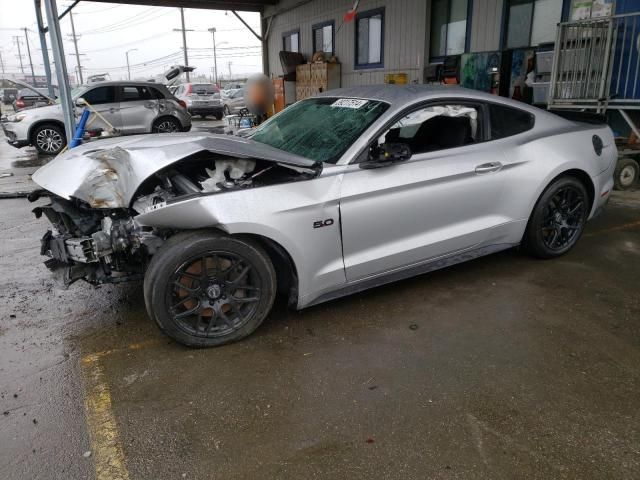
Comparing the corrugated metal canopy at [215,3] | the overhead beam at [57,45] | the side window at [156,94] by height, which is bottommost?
the side window at [156,94]

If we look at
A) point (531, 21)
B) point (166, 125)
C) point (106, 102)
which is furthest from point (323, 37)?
point (531, 21)

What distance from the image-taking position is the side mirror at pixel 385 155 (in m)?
3.30

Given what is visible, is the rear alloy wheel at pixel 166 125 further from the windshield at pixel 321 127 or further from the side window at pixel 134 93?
the windshield at pixel 321 127

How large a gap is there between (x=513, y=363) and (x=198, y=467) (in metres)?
1.86

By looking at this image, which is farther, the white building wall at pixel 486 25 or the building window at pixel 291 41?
the building window at pixel 291 41

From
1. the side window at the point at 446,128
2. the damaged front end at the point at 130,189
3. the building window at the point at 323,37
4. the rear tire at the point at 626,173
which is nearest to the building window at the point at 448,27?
the rear tire at the point at 626,173

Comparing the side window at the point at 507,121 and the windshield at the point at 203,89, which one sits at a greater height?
the windshield at the point at 203,89

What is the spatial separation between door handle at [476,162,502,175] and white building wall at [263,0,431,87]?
7.61m

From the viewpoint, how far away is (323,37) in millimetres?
14695

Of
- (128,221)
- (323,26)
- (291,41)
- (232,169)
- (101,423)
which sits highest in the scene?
(323,26)

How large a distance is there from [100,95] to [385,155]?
10.8m

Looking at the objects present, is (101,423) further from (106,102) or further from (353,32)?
(353,32)

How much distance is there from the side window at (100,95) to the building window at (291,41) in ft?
21.3

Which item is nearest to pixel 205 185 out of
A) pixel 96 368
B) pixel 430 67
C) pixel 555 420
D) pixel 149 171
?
pixel 149 171
